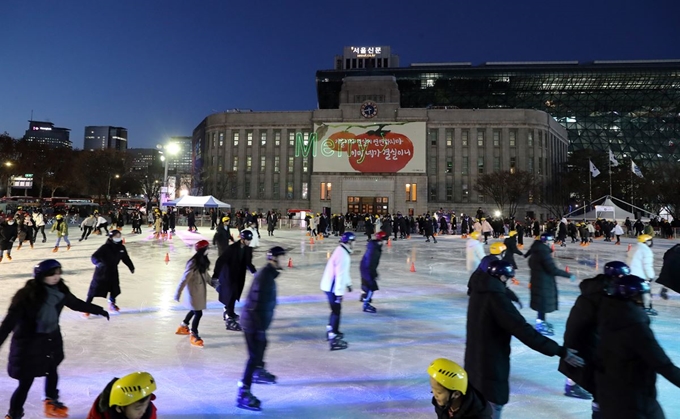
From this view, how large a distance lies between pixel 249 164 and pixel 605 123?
71.7 metres

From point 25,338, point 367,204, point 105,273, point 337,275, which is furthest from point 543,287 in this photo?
point 367,204

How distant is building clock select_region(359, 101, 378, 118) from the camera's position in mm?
51500

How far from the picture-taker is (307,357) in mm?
4992

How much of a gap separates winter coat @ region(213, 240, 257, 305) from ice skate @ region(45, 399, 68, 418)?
2733mm

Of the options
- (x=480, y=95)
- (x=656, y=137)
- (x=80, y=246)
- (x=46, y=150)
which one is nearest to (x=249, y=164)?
(x=46, y=150)

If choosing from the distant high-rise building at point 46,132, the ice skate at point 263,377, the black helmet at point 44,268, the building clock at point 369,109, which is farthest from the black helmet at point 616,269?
the distant high-rise building at point 46,132

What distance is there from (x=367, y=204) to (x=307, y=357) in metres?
45.7

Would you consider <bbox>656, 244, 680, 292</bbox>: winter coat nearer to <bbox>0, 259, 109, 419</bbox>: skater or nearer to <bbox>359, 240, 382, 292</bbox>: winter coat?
<bbox>359, 240, 382, 292</bbox>: winter coat

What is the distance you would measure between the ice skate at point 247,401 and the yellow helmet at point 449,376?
7.84 feet

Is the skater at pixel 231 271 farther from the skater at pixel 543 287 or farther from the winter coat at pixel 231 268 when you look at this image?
the skater at pixel 543 287

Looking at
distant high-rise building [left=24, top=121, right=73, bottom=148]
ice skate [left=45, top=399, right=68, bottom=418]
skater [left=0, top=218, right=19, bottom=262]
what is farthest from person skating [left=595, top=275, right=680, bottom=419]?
distant high-rise building [left=24, top=121, right=73, bottom=148]

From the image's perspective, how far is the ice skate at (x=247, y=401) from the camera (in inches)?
142

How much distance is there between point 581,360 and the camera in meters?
2.54

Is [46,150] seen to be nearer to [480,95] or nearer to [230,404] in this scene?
[230,404]
